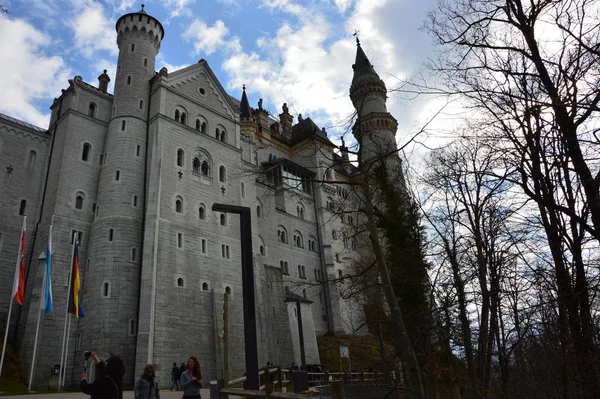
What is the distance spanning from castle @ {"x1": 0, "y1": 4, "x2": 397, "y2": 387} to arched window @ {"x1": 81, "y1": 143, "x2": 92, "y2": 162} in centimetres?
11

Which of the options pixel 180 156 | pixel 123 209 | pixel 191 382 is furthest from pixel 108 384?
pixel 180 156

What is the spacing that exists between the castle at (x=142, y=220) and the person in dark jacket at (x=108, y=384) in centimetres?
1657

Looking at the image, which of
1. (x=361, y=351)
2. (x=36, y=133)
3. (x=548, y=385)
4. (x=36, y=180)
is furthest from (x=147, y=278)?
(x=548, y=385)

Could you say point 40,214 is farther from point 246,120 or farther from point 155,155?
point 246,120

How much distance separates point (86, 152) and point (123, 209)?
588 centimetres

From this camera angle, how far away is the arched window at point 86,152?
3103 centimetres

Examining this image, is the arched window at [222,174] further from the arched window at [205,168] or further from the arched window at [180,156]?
the arched window at [180,156]

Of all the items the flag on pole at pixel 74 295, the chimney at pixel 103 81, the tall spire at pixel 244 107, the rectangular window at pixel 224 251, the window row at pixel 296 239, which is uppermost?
the tall spire at pixel 244 107

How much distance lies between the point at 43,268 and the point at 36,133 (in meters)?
11.8

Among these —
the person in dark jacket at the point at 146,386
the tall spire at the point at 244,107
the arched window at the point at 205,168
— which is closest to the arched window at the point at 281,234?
the arched window at the point at 205,168

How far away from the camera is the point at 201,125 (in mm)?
36750

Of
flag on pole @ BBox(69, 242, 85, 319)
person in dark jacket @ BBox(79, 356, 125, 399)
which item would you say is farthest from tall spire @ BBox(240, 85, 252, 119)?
Result: person in dark jacket @ BBox(79, 356, 125, 399)

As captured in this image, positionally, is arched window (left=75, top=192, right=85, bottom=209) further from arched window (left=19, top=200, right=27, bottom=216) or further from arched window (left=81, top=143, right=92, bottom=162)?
arched window (left=19, top=200, right=27, bottom=216)

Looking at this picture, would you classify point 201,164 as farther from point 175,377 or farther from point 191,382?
point 191,382
